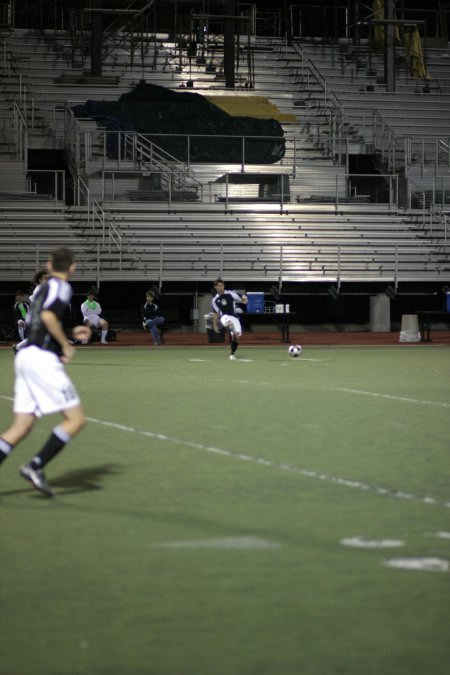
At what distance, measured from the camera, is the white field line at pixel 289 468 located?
9.28 m

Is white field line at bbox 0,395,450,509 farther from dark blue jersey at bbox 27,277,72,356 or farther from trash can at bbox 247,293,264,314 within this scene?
trash can at bbox 247,293,264,314

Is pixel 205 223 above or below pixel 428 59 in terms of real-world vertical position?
below

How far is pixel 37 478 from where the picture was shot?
921 cm

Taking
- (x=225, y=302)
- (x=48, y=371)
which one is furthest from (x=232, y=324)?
(x=48, y=371)

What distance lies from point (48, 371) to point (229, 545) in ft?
6.74

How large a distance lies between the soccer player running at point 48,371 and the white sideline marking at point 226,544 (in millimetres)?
1610

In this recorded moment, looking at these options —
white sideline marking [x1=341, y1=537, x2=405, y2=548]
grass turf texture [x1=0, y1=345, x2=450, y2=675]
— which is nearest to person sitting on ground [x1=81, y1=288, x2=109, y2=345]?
grass turf texture [x1=0, y1=345, x2=450, y2=675]

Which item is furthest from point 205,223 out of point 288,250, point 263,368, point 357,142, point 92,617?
point 92,617

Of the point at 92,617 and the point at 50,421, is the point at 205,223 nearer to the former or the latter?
the point at 50,421

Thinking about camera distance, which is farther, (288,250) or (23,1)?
(23,1)

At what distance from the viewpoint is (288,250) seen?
124 ft

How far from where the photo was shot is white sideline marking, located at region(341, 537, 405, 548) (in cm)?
758

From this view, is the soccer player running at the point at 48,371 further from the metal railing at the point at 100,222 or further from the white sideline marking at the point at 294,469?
the metal railing at the point at 100,222

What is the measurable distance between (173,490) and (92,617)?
11.9 feet
